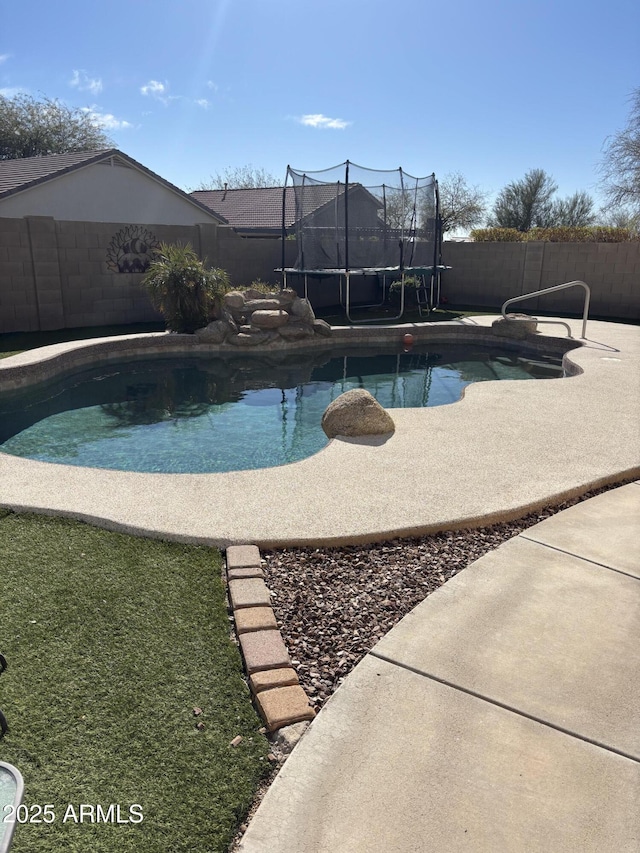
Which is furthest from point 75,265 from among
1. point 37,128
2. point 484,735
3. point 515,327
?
point 37,128

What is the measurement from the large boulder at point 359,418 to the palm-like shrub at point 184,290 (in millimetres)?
5703

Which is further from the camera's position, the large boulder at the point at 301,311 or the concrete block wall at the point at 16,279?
the large boulder at the point at 301,311

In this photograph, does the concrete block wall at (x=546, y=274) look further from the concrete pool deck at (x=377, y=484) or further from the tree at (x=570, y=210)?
the tree at (x=570, y=210)

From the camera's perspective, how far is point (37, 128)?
30953 mm

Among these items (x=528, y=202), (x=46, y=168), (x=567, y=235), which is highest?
(x=528, y=202)

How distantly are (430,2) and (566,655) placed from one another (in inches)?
381

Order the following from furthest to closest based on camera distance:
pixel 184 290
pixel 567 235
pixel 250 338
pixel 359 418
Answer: pixel 567 235 → pixel 250 338 → pixel 184 290 → pixel 359 418

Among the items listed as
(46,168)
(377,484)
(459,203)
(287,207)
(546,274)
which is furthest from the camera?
(459,203)

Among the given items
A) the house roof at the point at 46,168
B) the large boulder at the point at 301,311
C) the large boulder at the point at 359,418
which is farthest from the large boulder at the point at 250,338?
the house roof at the point at 46,168

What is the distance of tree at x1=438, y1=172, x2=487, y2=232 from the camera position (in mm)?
34062

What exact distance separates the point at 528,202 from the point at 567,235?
19.7 m

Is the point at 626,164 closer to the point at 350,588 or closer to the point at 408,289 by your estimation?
the point at 408,289

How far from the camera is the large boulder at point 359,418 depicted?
5273 millimetres

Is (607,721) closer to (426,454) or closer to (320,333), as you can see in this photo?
(426,454)
